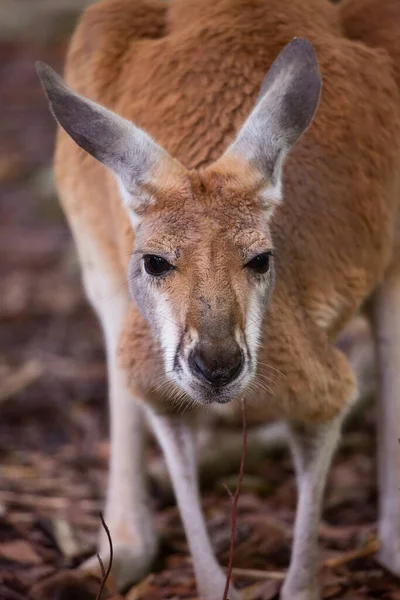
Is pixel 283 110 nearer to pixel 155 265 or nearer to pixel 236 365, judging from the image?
pixel 155 265

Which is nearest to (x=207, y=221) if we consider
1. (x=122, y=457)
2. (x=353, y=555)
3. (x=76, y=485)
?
(x=122, y=457)

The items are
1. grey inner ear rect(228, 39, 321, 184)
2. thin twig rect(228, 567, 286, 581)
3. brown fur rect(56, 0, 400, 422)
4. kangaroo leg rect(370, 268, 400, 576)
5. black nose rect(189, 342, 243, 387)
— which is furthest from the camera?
kangaroo leg rect(370, 268, 400, 576)

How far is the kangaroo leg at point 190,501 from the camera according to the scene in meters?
3.49

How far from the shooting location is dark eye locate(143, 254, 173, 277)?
9.71 ft

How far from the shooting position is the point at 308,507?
3.47 m

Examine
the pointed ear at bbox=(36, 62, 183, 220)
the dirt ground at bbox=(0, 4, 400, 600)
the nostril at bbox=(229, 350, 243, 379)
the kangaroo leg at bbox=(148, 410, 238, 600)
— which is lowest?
the dirt ground at bbox=(0, 4, 400, 600)

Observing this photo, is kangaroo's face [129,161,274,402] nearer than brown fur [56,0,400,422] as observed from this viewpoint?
Yes

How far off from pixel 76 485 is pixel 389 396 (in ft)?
5.16

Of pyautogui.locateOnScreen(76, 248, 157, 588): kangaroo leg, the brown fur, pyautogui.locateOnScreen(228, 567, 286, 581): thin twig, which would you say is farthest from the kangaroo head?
pyautogui.locateOnScreen(228, 567, 286, 581): thin twig

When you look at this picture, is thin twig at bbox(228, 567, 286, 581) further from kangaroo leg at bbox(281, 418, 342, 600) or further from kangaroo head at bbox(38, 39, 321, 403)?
kangaroo head at bbox(38, 39, 321, 403)

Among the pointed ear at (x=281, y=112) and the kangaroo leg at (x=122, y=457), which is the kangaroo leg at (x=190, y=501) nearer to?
the kangaroo leg at (x=122, y=457)

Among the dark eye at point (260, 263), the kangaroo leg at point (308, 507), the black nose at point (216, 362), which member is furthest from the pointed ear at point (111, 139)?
the kangaroo leg at point (308, 507)

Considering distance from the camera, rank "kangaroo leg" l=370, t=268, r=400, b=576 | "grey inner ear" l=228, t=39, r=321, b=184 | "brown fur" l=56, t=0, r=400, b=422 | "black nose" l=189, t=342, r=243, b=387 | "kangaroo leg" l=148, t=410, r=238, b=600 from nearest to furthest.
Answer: "black nose" l=189, t=342, r=243, b=387 → "grey inner ear" l=228, t=39, r=321, b=184 → "brown fur" l=56, t=0, r=400, b=422 → "kangaroo leg" l=148, t=410, r=238, b=600 → "kangaroo leg" l=370, t=268, r=400, b=576

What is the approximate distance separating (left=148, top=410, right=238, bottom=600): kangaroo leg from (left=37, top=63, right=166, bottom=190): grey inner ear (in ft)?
2.98
